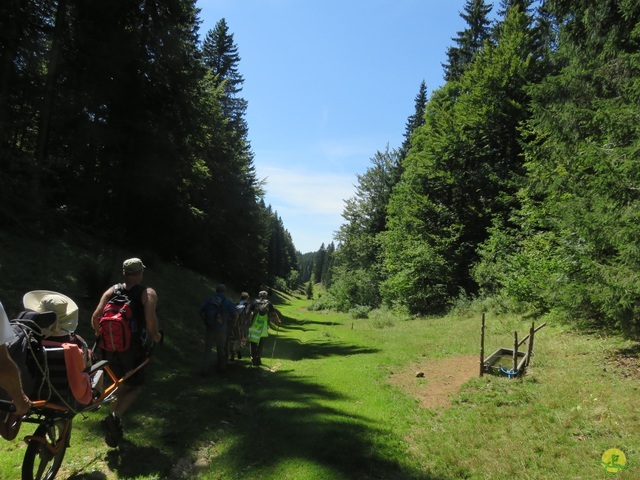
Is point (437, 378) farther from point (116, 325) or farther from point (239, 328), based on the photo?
point (116, 325)

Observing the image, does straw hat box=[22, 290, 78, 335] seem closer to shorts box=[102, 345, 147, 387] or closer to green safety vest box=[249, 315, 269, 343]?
shorts box=[102, 345, 147, 387]

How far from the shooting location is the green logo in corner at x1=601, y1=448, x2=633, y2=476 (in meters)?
4.72

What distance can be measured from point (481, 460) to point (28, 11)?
17.9 m

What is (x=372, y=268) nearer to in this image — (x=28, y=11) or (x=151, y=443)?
(x=28, y=11)

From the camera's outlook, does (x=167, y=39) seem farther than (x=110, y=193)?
No

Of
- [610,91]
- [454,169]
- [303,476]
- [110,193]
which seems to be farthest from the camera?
[454,169]

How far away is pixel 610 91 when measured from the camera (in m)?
→ 12.2

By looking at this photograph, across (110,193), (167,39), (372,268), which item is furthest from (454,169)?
(110,193)

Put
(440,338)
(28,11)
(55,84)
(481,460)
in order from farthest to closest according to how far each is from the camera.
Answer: (440,338), (55,84), (28,11), (481,460)

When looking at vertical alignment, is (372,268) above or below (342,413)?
above

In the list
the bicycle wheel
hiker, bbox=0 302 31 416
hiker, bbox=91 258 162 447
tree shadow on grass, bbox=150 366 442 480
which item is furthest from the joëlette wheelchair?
tree shadow on grass, bbox=150 366 442 480

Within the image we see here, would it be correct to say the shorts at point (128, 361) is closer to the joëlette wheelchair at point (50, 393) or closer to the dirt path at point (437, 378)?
the joëlette wheelchair at point (50, 393)

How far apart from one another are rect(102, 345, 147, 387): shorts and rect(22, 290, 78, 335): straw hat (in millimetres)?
1198

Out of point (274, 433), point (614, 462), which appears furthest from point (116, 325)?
point (614, 462)
